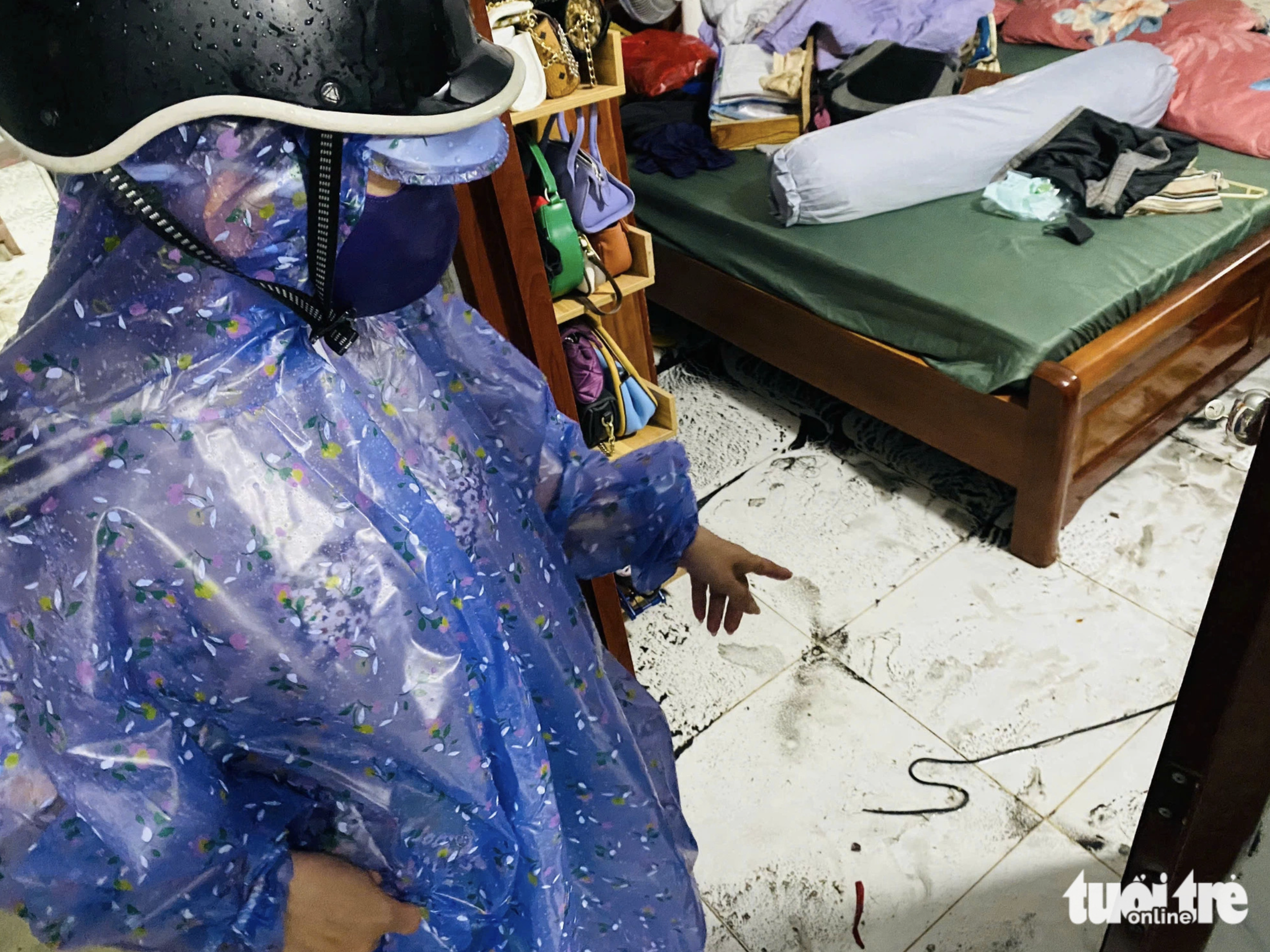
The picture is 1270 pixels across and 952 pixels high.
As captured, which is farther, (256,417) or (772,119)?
(772,119)

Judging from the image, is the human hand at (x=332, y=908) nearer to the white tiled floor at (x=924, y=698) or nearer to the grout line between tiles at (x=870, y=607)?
the white tiled floor at (x=924, y=698)

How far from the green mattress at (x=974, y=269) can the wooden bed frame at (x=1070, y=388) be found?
0.04 metres

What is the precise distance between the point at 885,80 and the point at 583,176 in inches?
56.7

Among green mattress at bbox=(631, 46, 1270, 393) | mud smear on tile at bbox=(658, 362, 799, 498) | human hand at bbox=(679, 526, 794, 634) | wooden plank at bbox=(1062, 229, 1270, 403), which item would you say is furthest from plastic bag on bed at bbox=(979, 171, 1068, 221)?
human hand at bbox=(679, 526, 794, 634)

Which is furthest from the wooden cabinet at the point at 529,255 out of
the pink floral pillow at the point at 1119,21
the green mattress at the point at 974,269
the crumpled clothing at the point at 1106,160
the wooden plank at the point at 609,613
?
the pink floral pillow at the point at 1119,21

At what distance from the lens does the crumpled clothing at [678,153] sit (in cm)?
265

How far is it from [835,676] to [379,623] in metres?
1.35

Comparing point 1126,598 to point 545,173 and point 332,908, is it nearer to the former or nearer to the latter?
point 545,173

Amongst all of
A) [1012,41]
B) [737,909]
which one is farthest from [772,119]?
[737,909]

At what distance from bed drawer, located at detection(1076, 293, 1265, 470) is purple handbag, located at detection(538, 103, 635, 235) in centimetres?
108

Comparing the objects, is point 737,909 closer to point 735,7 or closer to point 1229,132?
point 1229,132

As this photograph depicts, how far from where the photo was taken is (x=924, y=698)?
1.76m

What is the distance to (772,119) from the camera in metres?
2.70

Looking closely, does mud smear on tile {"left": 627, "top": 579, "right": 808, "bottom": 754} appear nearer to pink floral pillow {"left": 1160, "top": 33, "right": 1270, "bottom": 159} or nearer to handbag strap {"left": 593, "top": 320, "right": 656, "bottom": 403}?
handbag strap {"left": 593, "top": 320, "right": 656, "bottom": 403}
